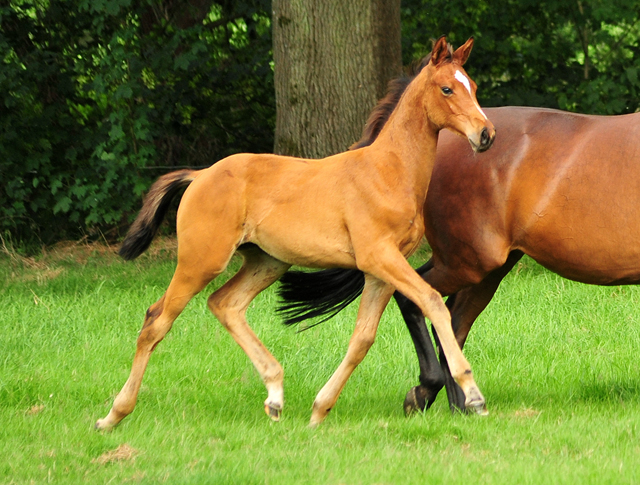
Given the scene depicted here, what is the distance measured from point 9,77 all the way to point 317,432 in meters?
7.85

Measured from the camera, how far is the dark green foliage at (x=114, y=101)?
408 inches

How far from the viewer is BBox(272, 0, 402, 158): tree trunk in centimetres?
872

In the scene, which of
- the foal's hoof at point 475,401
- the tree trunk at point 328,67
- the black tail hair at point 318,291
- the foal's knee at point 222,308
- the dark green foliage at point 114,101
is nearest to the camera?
the foal's hoof at point 475,401

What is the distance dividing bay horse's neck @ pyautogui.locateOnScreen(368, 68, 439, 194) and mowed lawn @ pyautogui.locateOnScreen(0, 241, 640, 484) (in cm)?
127

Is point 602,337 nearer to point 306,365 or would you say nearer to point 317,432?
point 306,365

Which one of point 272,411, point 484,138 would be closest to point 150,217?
point 272,411

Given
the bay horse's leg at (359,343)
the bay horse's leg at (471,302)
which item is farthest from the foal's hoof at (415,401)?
the bay horse's leg at (359,343)

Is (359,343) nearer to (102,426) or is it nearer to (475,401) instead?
(475,401)

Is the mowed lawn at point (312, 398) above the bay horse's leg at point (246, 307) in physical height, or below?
below

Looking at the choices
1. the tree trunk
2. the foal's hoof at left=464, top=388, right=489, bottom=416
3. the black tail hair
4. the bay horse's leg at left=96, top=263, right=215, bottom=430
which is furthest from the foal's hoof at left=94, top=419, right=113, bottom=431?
the tree trunk

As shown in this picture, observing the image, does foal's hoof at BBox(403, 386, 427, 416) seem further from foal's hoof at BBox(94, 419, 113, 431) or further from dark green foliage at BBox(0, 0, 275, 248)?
dark green foliage at BBox(0, 0, 275, 248)

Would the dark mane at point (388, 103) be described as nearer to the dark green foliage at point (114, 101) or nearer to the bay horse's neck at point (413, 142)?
the bay horse's neck at point (413, 142)

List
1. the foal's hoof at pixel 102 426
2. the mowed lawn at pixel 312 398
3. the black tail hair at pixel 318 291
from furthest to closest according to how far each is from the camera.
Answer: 1. the black tail hair at pixel 318 291
2. the foal's hoof at pixel 102 426
3. the mowed lawn at pixel 312 398

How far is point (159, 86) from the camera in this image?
11.3 meters
